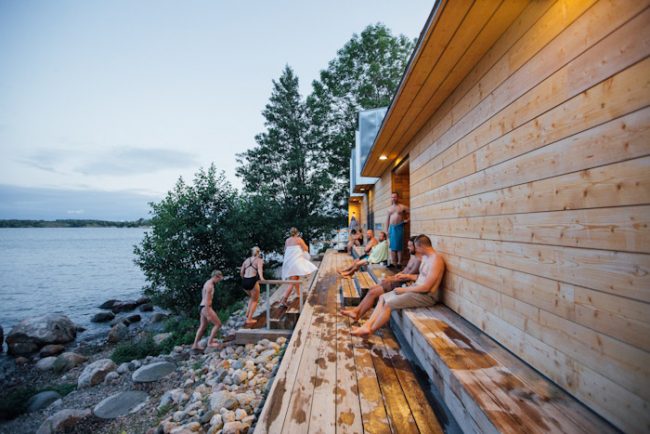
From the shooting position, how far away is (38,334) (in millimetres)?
7801

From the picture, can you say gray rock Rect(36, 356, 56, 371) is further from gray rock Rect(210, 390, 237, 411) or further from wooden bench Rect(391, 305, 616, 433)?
wooden bench Rect(391, 305, 616, 433)

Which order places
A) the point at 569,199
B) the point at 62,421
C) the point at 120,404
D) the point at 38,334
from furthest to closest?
1. the point at 38,334
2. the point at 120,404
3. the point at 62,421
4. the point at 569,199

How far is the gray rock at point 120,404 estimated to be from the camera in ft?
13.7

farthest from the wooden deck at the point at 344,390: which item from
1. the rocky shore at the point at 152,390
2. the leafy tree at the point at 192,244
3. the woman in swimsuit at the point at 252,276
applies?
the leafy tree at the point at 192,244

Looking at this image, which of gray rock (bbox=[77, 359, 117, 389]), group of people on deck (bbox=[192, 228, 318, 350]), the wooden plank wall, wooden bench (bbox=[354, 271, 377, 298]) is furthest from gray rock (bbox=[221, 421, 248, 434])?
gray rock (bbox=[77, 359, 117, 389])

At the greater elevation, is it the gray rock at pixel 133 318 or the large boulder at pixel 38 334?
the large boulder at pixel 38 334

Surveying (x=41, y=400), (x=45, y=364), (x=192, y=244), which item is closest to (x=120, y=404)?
(x=41, y=400)

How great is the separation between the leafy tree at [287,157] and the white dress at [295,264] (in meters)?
12.8

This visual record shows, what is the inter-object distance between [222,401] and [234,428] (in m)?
0.53

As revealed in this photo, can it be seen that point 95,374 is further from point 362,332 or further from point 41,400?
point 362,332

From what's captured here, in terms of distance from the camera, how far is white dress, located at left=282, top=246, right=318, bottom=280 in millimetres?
5895

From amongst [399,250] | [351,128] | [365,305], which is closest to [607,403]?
[365,305]

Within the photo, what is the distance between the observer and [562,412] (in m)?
1.33

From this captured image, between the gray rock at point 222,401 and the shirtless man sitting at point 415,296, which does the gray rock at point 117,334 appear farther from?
the shirtless man sitting at point 415,296
